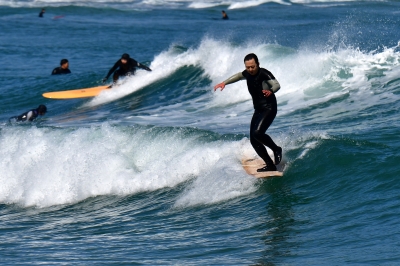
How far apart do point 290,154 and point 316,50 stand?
8223 millimetres

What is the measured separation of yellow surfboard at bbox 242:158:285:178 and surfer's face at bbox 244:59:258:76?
1.42 meters

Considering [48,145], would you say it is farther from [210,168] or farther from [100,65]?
[100,65]

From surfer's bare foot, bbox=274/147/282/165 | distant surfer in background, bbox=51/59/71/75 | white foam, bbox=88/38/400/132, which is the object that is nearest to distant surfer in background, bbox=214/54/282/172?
surfer's bare foot, bbox=274/147/282/165

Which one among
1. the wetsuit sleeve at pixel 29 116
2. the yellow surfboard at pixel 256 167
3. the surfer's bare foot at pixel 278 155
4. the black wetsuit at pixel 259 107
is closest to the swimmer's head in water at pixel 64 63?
the wetsuit sleeve at pixel 29 116

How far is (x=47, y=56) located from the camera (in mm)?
27688

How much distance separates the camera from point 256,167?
969cm

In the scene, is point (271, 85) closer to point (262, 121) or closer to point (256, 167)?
point (262, 121)

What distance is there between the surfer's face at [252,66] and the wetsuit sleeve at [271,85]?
18 cm

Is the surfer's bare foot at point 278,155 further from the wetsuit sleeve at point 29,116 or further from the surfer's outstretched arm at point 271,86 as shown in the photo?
the wetsuit sleeve at point 29,116

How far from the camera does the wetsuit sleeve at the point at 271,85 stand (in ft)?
28.1

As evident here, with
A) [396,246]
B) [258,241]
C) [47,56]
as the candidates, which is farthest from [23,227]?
[47,56]

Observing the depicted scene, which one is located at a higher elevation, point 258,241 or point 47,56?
point 47,56

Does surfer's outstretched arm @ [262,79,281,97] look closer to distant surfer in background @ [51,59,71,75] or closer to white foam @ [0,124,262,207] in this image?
white foam @ [0,124,262,207]

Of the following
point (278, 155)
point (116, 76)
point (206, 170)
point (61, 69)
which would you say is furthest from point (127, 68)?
point (278, 155)
